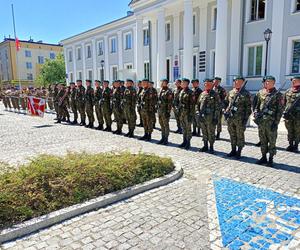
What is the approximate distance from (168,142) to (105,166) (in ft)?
12.6

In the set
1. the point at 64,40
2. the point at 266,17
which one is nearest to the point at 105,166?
the point at 266,17

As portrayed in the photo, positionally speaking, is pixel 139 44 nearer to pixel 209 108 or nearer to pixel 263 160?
pixel 209 108

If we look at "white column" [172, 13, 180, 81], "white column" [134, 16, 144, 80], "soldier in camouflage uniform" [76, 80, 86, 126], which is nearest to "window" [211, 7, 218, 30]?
"white column" [172, 13, 180, 81]

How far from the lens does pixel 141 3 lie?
2156 cm

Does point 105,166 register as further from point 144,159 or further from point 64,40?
point 64,40

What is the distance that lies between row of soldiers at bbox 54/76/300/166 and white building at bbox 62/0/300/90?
927cm

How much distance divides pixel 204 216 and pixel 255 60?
16.0 meters

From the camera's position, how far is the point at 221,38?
53.9 feet

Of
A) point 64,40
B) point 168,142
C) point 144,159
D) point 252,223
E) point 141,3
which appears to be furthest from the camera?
point 64,40

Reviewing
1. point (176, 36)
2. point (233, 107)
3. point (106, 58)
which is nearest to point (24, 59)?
point (106, 58)

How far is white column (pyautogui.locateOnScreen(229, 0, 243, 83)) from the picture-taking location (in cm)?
1750

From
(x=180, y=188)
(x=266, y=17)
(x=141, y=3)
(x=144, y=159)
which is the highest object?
(x=141, y=3)

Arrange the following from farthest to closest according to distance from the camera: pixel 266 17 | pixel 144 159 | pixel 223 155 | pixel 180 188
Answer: pixel 266 17 → pixel 223 155 → pixel 144 159 → pixel 180 188

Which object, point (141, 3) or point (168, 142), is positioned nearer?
point (168, 142)
